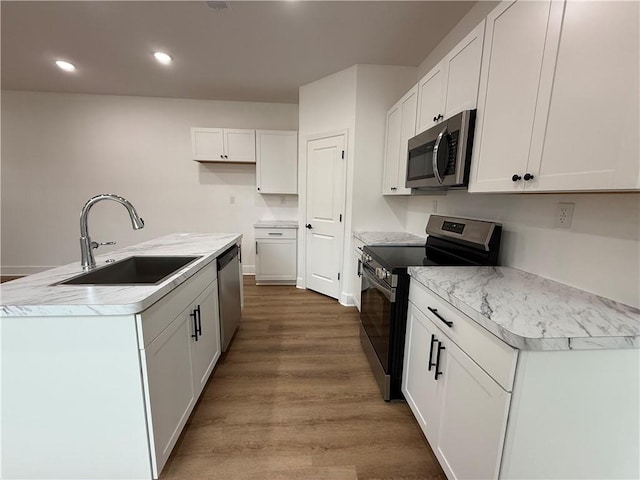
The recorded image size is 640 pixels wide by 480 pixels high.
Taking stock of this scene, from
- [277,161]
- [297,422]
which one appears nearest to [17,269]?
[277,161]

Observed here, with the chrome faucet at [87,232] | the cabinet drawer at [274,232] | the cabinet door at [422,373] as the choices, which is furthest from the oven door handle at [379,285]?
the cabinet drawer at [274,232]

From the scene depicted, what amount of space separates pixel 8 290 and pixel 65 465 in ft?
2.43

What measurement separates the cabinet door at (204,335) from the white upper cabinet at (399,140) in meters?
1.87

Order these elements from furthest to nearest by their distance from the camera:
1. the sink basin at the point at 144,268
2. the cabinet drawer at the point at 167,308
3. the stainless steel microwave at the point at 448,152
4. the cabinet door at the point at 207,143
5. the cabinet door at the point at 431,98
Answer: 1. the cabinet door at the point at 207,143
2. the cabinet door at the point at 431,98
3. the sink basin at the point at 144,268
4. the stainless steel microwave at the point at 448,152
5. the cabinet drawer at the point at 167,308

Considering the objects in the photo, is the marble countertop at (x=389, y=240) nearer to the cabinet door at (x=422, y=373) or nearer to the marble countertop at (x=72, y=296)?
the cabinet door at (x=422, y=373)

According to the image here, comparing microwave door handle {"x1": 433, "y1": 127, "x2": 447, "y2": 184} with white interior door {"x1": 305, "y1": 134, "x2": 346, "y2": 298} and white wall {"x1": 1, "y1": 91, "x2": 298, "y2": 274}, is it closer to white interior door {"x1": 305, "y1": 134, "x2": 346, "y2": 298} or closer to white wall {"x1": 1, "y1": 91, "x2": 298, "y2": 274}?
white interior door {"x1": 305, "y1": 134, "x2": 346, "y2": 298}

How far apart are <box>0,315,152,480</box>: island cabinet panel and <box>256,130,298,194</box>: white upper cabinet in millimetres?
3133

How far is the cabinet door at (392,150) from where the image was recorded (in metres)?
2.62

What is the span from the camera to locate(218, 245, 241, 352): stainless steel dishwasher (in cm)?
201

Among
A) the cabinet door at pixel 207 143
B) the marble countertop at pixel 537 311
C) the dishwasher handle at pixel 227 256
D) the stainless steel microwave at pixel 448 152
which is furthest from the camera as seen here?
the cabinet door at pixel 207 143

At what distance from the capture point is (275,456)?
1352mm

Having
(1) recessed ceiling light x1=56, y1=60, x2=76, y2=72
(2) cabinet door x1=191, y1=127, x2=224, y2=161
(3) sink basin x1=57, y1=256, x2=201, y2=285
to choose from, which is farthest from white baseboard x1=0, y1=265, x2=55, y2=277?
(3) sink basin x1=57, y1=256, x2=201, y2=285

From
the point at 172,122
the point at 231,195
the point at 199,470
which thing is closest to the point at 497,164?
the point at 199,470

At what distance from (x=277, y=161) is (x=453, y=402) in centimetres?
350
